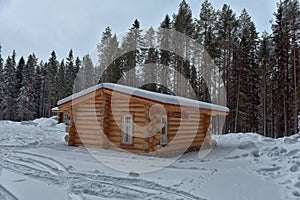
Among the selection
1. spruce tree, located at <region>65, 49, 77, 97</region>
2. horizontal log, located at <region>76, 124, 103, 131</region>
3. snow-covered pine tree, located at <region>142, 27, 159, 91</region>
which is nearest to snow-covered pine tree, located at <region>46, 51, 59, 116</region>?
spruce tree, located at <region>65, 49, 77, 97</region>

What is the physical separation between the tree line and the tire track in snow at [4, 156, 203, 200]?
19040 mm

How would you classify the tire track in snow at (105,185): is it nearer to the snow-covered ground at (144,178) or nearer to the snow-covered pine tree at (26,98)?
the snow-covered ground at (144,178)

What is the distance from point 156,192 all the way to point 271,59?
2489cm

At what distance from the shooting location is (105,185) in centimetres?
559

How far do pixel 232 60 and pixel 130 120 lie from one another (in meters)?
19.2

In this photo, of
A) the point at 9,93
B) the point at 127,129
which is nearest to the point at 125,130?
the point at 127,129

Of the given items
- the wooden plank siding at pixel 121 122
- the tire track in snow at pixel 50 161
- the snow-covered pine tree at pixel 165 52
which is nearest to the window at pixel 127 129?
the wooden plank siding at pixel 121 122

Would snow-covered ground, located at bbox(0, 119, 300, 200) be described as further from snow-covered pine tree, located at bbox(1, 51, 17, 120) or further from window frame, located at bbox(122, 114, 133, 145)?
snow-covered pine tree, located at bbox(1, 51, 17, 120)

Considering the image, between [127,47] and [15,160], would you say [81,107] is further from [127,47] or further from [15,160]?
[127,47]

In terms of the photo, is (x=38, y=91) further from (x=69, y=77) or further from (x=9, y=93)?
(x=69, y=77)

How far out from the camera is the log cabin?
10141 millimetres

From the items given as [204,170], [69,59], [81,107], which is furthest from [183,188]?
[69,59]

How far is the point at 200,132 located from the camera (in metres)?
13.8

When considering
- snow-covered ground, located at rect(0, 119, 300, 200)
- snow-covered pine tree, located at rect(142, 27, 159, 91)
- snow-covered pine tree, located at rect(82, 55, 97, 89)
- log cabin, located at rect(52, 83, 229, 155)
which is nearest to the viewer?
snow-covered ground, located at rect(0, 119, 300, 200)
